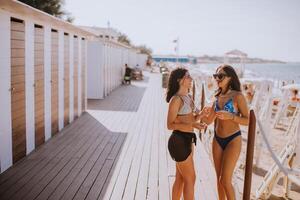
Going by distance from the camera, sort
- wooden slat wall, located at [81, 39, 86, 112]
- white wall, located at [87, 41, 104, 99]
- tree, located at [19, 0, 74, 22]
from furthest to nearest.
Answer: tree, located at [19, 0, 74, 22], white wall, located at [87, 41, 104, 99], wooden slat wall, located at [81, 39, 86, 112]

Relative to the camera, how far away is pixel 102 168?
473 cm

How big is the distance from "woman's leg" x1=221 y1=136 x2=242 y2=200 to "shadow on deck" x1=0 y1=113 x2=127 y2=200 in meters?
1.49

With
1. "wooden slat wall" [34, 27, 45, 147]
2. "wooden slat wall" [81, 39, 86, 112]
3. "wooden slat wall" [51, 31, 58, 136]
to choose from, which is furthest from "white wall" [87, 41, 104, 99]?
"wooden slat wall" [34, 27, 45, 147]

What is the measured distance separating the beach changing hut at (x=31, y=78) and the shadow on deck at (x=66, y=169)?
0.82 ft

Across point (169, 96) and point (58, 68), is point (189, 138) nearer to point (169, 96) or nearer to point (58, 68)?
point (169, 96)

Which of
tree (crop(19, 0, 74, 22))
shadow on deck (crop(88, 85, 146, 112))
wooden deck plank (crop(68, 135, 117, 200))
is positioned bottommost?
wooden deck plank (crop(68, 135, 117, 200))

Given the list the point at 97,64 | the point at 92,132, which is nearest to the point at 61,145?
the point at 92,132

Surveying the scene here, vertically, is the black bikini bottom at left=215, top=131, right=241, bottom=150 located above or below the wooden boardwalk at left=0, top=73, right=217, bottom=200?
above

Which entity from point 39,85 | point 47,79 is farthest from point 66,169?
point 47,79

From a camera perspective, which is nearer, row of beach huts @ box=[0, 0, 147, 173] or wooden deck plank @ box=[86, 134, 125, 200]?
wooden deck plank @ box=[86, 134, 125, 200]

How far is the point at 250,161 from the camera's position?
3000mm

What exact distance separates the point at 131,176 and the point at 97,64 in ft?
28.0

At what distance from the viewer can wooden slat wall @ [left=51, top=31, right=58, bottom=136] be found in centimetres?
652

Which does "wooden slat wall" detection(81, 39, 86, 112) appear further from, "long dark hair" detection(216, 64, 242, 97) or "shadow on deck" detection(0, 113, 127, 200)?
"long dark hair" detection(216, 64, 242, 97)
